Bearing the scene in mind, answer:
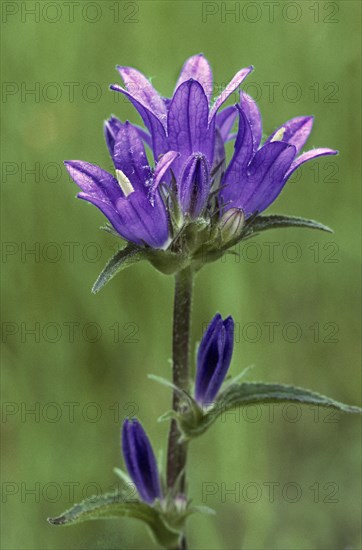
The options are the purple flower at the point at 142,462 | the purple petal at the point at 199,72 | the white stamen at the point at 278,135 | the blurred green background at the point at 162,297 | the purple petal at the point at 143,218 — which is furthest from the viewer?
the blurred green background at the point at 162,297

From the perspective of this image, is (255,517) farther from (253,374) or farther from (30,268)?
(30,268)

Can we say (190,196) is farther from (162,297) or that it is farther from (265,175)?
(162,297)

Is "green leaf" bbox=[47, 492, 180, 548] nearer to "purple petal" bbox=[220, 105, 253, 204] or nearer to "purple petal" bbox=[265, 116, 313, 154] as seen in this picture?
"purple petal" bbox=[220, 105, 253, 204]

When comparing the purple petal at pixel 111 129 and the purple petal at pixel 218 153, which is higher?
the purple petal at pixel 111 129

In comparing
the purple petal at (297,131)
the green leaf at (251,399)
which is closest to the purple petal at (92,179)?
the purple petal at (297,131)

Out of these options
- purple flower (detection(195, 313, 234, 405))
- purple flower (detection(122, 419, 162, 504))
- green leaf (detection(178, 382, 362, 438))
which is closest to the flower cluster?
purple flower (detection(195, 313, 234, 405))

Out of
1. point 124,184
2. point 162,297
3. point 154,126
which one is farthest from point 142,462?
point 162,297

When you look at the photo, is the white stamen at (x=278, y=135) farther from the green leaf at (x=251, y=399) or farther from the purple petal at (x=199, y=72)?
the green leaf at (x=251, y=399)
